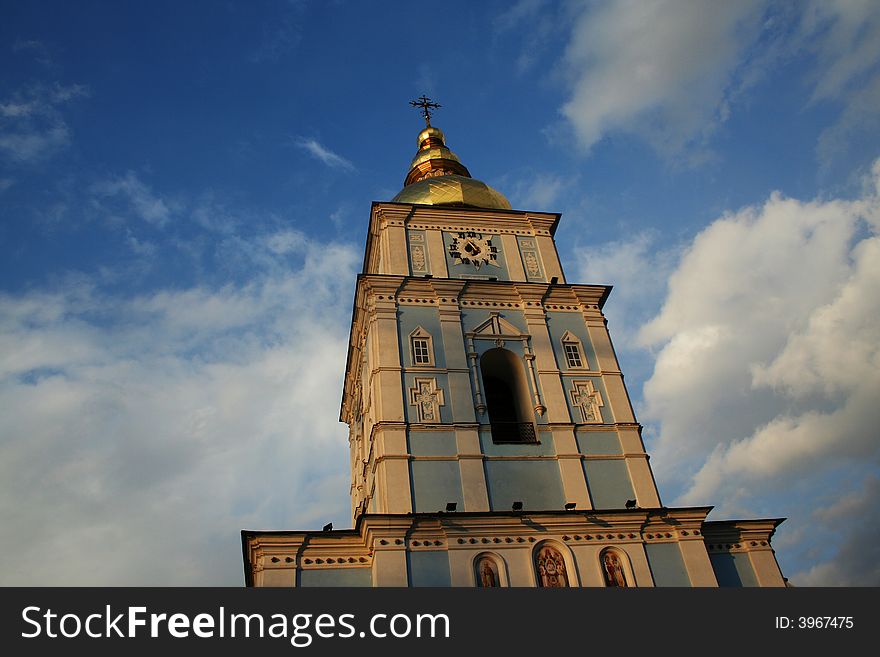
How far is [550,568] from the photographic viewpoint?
50.8 ft

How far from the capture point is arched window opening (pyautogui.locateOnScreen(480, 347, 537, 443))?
18516mm

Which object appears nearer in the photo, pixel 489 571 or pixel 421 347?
pixel 489 571

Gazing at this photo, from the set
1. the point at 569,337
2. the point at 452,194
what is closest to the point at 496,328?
the point at 569,337

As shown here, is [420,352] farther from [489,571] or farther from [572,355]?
[489,571]

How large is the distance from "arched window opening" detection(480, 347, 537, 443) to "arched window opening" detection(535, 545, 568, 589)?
3165 mm

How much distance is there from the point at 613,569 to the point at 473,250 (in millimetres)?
10911

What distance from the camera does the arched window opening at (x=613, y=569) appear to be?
51.0ft

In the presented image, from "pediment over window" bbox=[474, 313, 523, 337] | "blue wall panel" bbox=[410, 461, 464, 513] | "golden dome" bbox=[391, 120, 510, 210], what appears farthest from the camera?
"golden dome" bbox=[391, 120, 510, 210]

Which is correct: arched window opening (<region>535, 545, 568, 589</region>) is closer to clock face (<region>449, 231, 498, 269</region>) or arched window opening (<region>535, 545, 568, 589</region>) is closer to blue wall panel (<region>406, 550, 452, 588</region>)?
blue wall panel (<region>406, 550, 452, 588</region>)

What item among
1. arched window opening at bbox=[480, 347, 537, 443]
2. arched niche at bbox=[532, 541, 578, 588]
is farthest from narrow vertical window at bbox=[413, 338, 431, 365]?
arched niche at bbox=[532, 541, 578, 588]

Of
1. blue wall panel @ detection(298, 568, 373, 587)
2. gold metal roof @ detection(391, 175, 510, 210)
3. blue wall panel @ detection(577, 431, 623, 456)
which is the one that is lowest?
blue wall panel @ detection(298, 568, 373, 587)

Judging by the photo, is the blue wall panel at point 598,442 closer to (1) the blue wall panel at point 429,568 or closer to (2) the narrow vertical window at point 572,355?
(2) the narrow vertical window at point 572,355

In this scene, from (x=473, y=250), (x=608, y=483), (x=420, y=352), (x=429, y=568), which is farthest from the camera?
(x=473, y=250)
